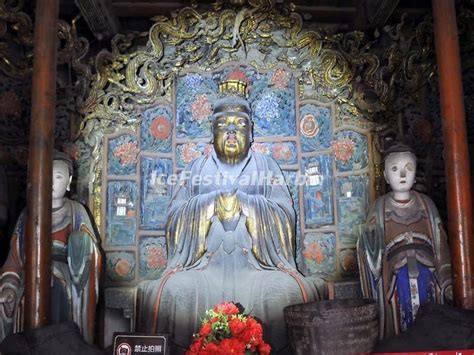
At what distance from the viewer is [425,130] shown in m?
5.26

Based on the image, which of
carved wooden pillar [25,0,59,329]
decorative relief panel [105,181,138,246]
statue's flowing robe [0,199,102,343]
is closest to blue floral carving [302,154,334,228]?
decorative relief panel [105,181,138,246]

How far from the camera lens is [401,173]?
15.6ft

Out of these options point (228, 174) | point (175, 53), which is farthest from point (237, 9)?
point (228, 174)

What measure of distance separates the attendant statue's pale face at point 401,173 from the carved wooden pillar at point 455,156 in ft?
1.97

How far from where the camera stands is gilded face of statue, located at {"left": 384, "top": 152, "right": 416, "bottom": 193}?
475 cm

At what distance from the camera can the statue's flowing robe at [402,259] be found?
456 cm

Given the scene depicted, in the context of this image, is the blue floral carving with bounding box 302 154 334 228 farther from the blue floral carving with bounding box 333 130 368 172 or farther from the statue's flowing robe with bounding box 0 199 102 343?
the statue's flowing robe with bounding box 0 199 102 343

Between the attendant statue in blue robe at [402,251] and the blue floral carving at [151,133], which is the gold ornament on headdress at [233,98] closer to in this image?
the blue floral carving at [151,133]

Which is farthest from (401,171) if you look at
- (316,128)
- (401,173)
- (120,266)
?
(120,266)

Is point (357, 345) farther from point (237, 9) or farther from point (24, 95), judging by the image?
point (24, 95)

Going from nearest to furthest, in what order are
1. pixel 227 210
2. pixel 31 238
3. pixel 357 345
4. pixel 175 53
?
pixel 357 345
pixel 31 238
pixel 227 210
pixel 175 53

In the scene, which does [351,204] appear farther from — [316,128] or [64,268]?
[64,268]

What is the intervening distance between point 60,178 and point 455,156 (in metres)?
3.29

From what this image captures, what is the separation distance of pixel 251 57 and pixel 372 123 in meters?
1.40
